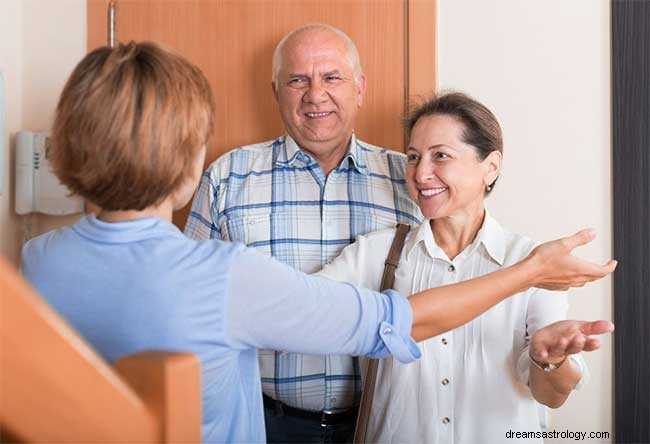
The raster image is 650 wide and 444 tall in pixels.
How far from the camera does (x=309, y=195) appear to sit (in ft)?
6.60

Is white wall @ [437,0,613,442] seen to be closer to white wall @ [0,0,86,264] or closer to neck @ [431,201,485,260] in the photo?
neck @ [431,201,485,260]

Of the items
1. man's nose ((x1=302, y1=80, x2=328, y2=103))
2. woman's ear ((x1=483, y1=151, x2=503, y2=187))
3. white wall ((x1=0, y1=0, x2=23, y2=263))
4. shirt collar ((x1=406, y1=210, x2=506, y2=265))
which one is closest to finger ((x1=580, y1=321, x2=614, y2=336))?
shirt collar ((x1=406, y1=210, x2=506, y2=265))

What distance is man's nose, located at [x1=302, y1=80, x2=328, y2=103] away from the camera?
1.97 metres

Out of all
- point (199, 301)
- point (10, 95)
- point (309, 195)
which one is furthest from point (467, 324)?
point (10, 95)

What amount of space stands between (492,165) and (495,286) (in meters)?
0.66

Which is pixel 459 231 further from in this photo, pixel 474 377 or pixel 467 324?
pixel 474 377

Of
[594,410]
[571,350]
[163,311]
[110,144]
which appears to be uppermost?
[110,144]

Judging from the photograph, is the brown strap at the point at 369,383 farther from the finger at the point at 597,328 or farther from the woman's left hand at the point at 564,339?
the finger at the point at 597,328

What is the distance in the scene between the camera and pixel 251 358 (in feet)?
3.57

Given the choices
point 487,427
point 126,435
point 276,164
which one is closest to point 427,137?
point 276,164

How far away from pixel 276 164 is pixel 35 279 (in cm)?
114

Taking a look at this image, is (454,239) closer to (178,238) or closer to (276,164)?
(276,164)

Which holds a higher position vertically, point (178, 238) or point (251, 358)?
point (178, 238)

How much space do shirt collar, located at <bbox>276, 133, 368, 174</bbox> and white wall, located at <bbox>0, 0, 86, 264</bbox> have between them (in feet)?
2.80
